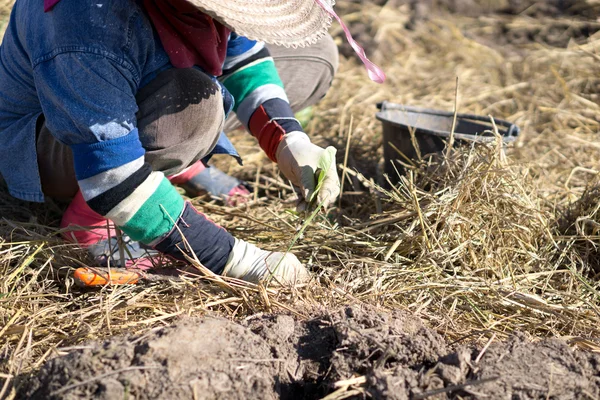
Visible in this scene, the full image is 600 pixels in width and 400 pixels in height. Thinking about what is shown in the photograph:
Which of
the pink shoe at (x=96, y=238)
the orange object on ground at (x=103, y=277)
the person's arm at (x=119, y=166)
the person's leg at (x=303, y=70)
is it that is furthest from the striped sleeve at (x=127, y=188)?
the person's leg at (x=303, y=70)

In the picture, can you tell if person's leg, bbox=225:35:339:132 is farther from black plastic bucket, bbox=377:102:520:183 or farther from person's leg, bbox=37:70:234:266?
person's leg, bbox=37:70:234:266

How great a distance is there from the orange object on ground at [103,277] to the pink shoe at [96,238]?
0.11 metres

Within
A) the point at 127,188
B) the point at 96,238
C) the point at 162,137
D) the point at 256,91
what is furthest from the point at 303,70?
the point at 127,188

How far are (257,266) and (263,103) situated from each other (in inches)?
21.5

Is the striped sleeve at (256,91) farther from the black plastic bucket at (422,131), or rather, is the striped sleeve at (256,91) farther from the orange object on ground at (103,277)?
the orange object on ground at (103,277)

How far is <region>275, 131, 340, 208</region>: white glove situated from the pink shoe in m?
0.44

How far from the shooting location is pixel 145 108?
1666 mm

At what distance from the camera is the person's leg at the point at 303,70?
2.41m

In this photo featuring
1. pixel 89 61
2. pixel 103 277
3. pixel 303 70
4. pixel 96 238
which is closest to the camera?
pixel 89 61

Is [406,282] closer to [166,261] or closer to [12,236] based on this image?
[166,261]

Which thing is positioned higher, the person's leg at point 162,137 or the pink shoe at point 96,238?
the person's leg at point 162,137

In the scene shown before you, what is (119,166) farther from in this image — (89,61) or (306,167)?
(306,167)

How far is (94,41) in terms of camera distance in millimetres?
1442

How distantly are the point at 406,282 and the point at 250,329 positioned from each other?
535 millimetres
